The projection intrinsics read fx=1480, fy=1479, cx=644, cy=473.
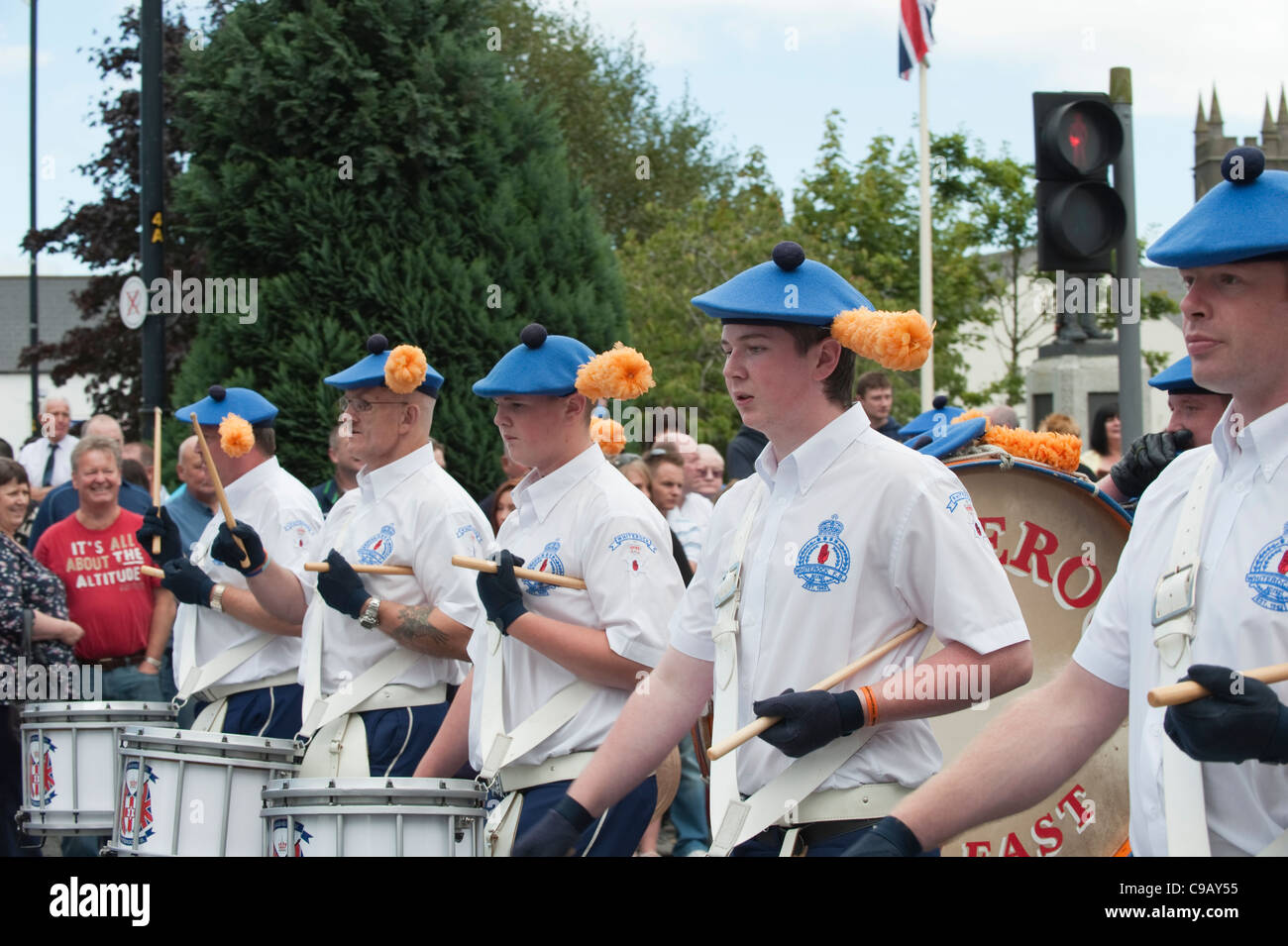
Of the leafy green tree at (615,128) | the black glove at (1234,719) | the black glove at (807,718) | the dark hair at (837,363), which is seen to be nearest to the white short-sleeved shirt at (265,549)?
the dark hair at (837,363)

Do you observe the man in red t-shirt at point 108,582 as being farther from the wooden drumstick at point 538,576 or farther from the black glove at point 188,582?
the wooden drumstick at point 538,576

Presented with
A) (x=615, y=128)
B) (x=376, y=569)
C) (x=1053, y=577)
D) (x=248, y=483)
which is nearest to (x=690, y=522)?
(x=248, y=483)

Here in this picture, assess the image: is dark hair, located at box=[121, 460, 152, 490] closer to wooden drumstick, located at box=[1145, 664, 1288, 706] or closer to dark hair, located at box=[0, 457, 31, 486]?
dark hair, located at box=[0, 457, 31, 486]

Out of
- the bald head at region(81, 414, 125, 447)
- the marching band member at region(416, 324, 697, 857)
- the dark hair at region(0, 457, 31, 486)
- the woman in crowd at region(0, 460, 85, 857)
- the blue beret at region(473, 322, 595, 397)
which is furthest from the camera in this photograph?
the bald head at region(81, 414, 125, 447)

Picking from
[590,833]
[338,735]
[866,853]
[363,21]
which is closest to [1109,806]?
[590,833]

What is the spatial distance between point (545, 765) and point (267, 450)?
101 inches

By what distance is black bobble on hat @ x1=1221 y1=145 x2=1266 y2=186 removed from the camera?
241 cm

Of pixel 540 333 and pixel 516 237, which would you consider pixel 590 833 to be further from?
pixel 516 237

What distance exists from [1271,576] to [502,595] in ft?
7.44

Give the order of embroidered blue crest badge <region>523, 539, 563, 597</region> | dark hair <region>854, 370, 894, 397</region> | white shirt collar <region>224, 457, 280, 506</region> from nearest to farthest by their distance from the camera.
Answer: embroidered blue crest badge <region>523, 539, 563, 597</region> → white shirt collar <region>224, 457, 280, 506</region> → dark hair <region>854, 370, 894, 397</region>

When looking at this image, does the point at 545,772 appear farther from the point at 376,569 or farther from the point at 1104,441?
the point at 1104,441

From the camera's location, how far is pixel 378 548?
498 centimetres

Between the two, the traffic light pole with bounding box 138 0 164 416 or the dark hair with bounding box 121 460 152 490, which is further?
the traffic light pole with bounding box 138 0 164 416

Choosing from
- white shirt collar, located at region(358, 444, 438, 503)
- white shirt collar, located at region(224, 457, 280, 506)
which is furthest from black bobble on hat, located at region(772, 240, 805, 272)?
white shirt collar, located at region(224, 457, 280, 506)
